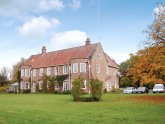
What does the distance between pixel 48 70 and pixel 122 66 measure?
4239 centimetres

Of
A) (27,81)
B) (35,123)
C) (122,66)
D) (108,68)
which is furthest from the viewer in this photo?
(122,66)

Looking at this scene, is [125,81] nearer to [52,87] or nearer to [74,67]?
[52,87]

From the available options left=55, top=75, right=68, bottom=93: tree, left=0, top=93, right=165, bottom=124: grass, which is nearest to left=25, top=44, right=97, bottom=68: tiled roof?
left=55, top=75, right=68, bottom=93: tree

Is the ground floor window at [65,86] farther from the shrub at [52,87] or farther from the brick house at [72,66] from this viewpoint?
the shrub at [52,87]

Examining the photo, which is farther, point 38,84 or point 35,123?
point 38,84

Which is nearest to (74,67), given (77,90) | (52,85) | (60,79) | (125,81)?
(60,79)

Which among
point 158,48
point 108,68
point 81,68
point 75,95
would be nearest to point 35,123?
point 75,95

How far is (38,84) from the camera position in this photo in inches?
2771

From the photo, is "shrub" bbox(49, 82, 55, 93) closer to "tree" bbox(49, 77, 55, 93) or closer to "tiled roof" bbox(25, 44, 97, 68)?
"tree" bbox(49, 77, 55, 93)

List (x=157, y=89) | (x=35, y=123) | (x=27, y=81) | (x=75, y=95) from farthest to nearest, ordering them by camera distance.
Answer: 1. (x=27, y=81)
2. (x=157, y=89)
3. (x=75, y=95)
4. (x=35, y=123)

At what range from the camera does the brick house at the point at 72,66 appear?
199 feet

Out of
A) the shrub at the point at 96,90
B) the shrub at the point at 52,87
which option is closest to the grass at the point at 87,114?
the shrub at the point at 96,90

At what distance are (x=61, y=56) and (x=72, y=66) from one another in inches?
285

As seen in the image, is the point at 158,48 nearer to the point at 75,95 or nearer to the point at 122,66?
the point at 75,95
